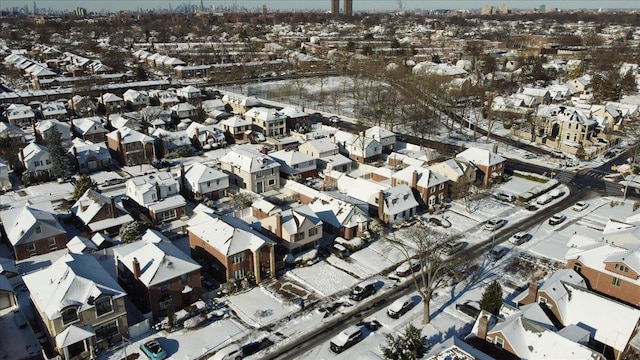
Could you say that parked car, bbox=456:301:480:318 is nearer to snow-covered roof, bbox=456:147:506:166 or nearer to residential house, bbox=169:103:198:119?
snow-covered roof, bbox=456:147:506:166

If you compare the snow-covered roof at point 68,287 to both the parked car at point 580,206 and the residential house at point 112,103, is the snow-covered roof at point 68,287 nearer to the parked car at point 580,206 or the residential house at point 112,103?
the parked car at point 580,206

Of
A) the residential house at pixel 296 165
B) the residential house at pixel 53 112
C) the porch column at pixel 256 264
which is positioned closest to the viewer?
the porch column at pixel 256 264

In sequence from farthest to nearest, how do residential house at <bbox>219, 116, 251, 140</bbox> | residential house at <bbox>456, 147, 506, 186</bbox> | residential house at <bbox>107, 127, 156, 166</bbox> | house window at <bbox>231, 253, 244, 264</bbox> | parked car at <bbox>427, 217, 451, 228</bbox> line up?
residential house at <bbox>219, 116, 251, 140</bbox>
residential house at <bbox>107, 127, 156, 166</bbox>
residential house at <bbox>456, 147, 506, 186</bbox>
parked car at <bbox>427, 217, 451, 228</bbox>
house window at <bbox>231, 253, 244, 264</bbox>

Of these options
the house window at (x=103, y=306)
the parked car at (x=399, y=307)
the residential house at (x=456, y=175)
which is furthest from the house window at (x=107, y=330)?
the residential house at (x=456, y=175)

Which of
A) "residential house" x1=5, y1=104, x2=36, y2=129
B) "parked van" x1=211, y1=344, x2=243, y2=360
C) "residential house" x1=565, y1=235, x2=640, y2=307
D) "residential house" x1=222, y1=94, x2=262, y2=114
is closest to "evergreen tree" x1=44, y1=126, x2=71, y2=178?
"residential house" x1=5, y1=104, x2=36, y2=129

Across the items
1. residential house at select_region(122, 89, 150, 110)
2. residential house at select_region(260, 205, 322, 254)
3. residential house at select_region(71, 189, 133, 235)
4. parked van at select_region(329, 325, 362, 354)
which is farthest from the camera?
residential house at select_region(122, 89, 150, 110)

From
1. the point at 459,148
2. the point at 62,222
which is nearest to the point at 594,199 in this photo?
the point at 459,148

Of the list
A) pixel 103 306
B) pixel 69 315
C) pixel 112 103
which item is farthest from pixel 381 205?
pixel 112 103
